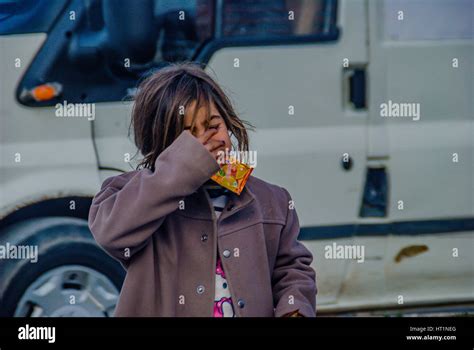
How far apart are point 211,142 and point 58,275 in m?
1.37

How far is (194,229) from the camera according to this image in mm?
2754

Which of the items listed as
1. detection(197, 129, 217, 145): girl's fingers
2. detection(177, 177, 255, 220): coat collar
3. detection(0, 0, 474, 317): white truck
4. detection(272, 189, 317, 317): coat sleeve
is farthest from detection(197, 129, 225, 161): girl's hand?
detection(0, 0, 474, 317): white truck

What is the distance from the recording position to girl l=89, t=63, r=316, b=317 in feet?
8.65

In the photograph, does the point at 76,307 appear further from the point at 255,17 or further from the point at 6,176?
the point at 255,17

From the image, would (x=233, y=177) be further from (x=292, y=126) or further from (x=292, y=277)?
(x=292, y=126)

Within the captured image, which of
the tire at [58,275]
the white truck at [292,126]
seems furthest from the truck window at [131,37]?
the tire at [58,275]

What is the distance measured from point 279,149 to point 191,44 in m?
0.52

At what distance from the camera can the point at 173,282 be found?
271cm

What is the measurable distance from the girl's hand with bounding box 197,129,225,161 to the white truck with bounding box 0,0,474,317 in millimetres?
1028

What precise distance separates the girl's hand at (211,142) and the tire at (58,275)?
4.22 feet

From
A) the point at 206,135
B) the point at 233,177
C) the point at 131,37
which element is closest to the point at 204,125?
the point at 206,135

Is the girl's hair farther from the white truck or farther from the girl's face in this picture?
the white truck
